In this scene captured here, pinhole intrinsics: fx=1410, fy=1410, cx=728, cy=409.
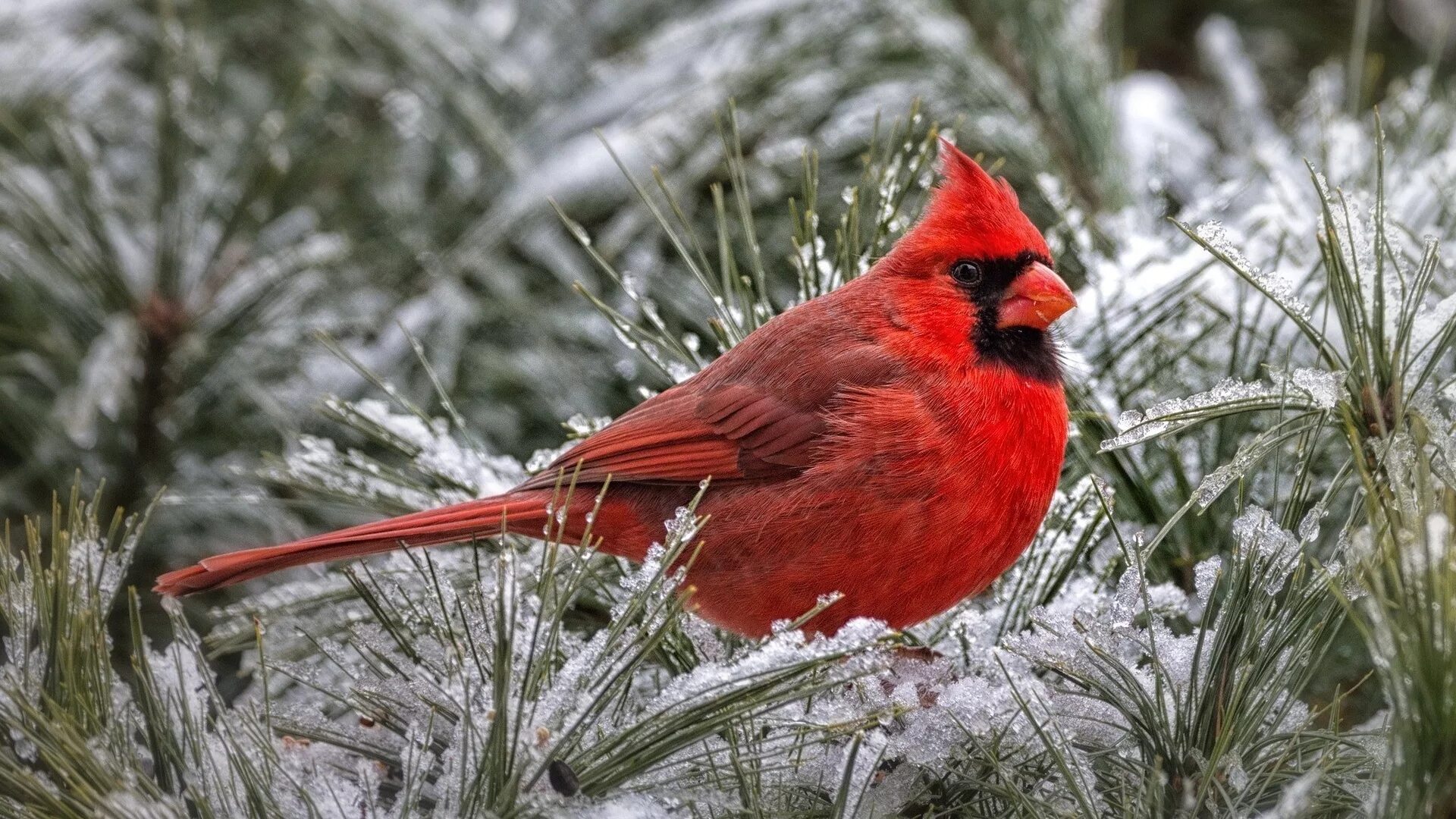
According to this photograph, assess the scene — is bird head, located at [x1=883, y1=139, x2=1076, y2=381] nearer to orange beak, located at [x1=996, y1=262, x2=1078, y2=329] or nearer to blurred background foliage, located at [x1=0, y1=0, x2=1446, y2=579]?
orange beak, located at [x1=996, y1=262, x2=1078, y2=329]

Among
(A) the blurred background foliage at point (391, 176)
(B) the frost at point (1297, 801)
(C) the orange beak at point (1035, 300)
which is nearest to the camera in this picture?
(B) the frost at point (1297, 801)

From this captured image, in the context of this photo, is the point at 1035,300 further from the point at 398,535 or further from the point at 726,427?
the point at 398,535

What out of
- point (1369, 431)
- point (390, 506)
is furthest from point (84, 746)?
point (1369, 431)

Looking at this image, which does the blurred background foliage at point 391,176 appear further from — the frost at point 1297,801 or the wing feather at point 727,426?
the frost at point 1297,801

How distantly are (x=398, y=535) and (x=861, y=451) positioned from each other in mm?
580

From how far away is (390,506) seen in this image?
6.05ft

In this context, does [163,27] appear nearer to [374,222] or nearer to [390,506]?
[374,222]

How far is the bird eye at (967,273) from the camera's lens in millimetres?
1928

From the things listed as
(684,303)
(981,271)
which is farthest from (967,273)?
(684,303)

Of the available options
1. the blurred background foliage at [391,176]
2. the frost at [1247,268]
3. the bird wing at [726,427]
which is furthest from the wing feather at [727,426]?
the frost at [1247,268]

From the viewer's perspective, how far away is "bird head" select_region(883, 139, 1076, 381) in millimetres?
1865

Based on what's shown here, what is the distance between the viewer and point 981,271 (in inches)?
75.9

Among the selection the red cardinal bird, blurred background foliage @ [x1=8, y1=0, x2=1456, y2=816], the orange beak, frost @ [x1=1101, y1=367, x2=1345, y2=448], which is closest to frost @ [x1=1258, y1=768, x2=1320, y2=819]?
blurred background foliage @ [x1=8, y1=0, x2=1456, y2=816]

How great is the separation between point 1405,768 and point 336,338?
199 cm
